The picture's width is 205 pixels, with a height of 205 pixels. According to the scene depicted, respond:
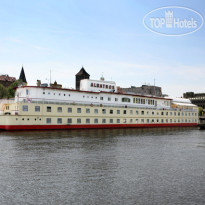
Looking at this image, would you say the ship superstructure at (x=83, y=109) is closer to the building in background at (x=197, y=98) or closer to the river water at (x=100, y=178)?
the river water at (x=100, y=178)

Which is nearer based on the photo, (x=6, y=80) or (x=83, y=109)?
(x=83, y=109)

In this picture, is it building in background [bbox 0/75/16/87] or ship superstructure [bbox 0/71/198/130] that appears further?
building in background [bbox 0/75/16/87]

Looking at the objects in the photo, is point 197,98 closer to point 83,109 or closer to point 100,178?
point 83,109

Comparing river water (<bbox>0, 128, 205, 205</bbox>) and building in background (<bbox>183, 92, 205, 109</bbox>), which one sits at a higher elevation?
building in background (<bbox>183, 92, 205, 109</bbox>)

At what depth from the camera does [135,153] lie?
72.3 feet

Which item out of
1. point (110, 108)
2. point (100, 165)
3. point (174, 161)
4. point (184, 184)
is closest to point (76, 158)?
point (100, 165)

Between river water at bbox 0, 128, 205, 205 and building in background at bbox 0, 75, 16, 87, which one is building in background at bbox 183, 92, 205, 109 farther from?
river water at bbox 0, 128, 205, 205

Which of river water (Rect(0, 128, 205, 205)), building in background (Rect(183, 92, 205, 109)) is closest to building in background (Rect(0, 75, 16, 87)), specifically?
building in background (Rect(183, 92, 205, 109))

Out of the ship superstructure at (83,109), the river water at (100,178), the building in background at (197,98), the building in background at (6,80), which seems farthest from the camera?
the building in background at (197,98)

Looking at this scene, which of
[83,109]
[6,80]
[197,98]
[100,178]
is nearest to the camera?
[100,178]

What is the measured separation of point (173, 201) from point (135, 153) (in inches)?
441

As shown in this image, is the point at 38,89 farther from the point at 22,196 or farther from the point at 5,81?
the point at 5,81

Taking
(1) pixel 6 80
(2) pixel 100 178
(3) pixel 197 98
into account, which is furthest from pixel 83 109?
(3) pixel 197 98

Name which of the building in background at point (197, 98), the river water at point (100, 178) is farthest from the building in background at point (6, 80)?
the river water at point (100, 178)
